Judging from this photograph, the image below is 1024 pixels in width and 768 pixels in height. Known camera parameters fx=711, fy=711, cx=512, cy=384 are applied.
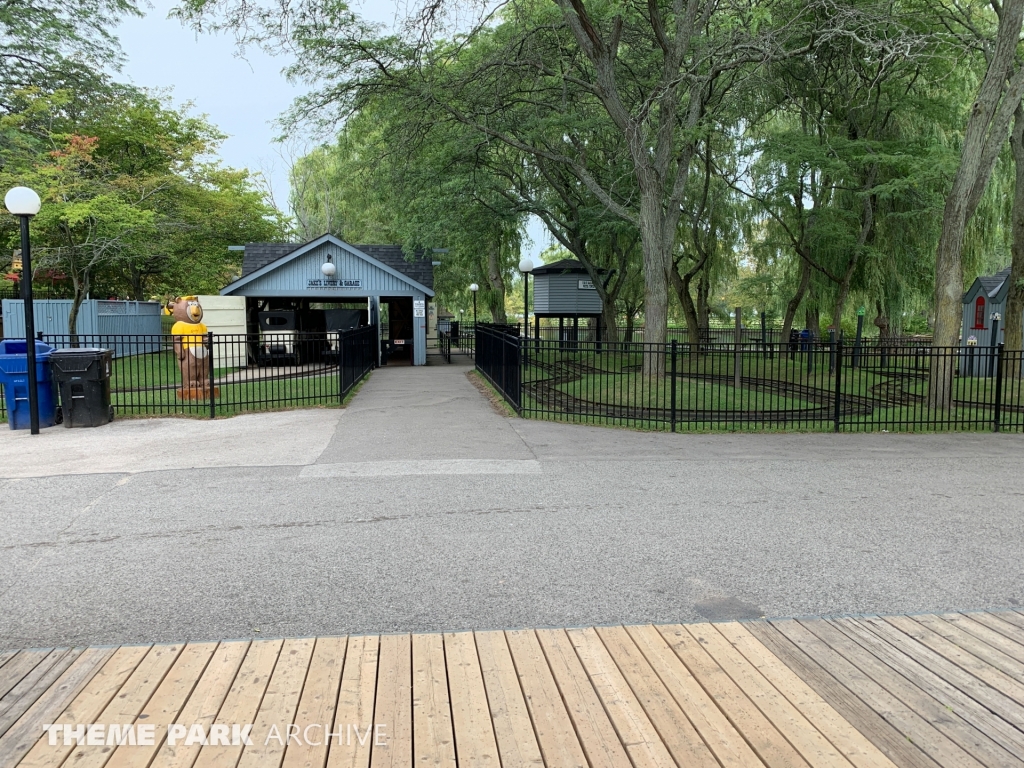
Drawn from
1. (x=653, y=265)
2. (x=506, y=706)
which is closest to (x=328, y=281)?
(x=653, y=265)

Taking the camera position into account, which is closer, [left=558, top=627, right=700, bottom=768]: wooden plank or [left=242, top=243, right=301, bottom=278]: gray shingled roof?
[left=558, top=627, right=700, bottom=768]: wooden plank

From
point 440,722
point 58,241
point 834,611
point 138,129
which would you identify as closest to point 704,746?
point 440,722

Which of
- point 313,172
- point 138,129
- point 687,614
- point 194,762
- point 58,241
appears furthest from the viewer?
point 313,172

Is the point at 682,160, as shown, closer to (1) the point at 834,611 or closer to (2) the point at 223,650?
(1) the point at 834,611

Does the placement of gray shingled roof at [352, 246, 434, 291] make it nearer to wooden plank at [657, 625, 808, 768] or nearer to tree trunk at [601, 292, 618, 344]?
tree trunk at [601, 292, 618, 344]

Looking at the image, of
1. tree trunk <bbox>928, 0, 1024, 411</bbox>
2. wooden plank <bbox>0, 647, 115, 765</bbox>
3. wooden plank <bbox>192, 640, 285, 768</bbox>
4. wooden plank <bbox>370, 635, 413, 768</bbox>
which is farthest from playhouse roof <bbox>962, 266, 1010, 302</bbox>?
wooden plank <bbox>0, 647, 115, 765</bbox>

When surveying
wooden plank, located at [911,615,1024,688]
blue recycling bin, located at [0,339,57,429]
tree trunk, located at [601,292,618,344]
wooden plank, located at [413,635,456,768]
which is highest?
tree trunk, located at [601,292,618,344]

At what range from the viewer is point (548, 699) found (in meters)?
3.27

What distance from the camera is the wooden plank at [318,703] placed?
285 cm

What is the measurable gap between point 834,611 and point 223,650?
352 cm

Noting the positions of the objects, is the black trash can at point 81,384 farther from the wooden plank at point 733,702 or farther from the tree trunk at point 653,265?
the tree trunk at point 653,265

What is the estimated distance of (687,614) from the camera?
426 cm

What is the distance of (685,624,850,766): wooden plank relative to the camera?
2871mm

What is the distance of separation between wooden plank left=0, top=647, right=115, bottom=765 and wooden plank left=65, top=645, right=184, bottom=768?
207 mm
